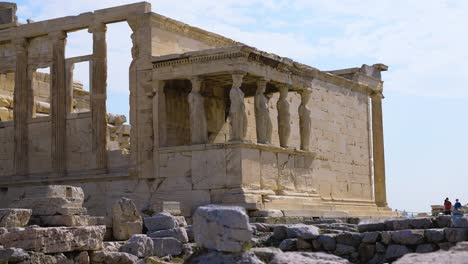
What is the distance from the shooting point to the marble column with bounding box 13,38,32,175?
2142cm

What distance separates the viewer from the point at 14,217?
11961mm

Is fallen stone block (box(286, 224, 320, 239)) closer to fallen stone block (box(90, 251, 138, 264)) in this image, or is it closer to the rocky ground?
the rocky ground

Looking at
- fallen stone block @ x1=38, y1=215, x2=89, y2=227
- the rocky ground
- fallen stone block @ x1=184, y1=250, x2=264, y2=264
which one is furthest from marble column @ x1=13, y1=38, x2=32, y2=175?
fallen stone block @ x1=184, y1=250, x2=264, y2=264

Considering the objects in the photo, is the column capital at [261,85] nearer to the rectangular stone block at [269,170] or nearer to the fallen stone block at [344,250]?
the rectangular stone block at [269,170]

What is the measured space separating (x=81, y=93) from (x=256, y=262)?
19.3 meters

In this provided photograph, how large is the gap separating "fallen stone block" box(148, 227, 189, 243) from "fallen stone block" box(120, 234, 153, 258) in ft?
1.96

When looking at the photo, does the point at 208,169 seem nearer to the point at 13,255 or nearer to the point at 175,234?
the point at 175,234

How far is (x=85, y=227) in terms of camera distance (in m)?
12.2

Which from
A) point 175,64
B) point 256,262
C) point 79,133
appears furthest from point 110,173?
point 256,262

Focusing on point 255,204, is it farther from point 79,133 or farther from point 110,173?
point 79,133

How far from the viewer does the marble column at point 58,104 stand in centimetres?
2084

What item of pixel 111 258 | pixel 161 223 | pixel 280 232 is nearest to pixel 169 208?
Result: pixel 161 223

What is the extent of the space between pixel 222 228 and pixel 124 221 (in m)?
4.85

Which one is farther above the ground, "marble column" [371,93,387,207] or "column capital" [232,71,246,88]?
"column capital" [232,71,246,88]
